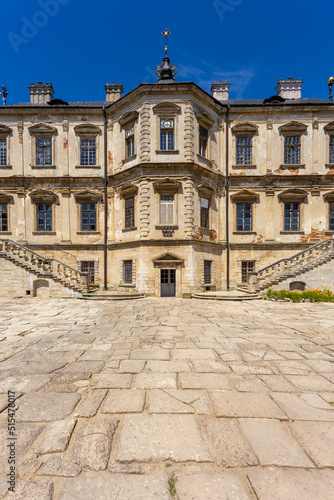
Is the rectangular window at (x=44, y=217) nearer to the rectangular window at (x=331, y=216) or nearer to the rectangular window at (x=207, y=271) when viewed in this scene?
the rectangular window at (x=207, y=271)

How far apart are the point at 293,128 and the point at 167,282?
51.8 feet

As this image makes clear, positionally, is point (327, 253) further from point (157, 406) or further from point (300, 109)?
point (157, 406)

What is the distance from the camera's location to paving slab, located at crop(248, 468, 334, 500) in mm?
1758

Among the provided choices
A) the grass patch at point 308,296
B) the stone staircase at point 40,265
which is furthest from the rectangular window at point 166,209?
the grass patch at point 308,296

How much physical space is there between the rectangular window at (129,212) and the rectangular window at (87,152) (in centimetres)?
496

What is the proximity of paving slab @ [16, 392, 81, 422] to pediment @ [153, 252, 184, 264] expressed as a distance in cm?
1174

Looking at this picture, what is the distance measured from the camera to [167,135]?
15523mm

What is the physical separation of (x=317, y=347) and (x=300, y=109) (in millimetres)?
19571

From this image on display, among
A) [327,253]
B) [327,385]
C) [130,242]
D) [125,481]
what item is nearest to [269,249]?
[327,253]

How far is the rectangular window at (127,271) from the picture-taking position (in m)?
15.9

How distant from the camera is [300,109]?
17.5 m

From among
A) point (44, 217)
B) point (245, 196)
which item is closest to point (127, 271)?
point (44, 217)

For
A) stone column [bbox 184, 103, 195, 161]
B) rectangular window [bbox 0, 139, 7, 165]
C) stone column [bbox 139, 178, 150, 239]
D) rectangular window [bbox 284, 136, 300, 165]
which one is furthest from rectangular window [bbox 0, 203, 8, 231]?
rectangular window [bbox 284, 136, 300, 165]

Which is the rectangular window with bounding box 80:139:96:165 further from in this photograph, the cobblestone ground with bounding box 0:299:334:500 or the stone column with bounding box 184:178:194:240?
the cobblestone ground with bounding box 0:299:334:500
